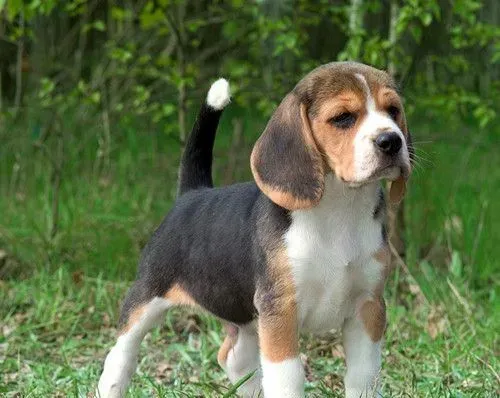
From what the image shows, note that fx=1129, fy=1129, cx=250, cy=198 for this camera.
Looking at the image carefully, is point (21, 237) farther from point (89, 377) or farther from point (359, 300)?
point (359, 300)

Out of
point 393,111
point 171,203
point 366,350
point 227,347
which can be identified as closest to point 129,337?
point 227,347

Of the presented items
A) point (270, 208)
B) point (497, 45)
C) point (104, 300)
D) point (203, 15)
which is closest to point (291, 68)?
point (203, 15)

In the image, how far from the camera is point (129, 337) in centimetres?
428

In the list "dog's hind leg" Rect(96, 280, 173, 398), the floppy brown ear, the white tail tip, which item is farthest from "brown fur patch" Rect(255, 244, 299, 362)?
the white tail tip

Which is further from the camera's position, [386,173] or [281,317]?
[281,317]

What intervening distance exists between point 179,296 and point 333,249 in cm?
77

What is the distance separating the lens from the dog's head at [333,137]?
3551 mm

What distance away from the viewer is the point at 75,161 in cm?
823

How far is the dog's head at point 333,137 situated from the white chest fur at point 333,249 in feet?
0.30

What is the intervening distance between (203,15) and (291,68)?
0.74m

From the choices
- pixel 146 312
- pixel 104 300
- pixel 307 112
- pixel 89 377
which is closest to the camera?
pixel 307 112

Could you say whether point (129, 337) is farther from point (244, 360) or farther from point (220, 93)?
point (220, 93)

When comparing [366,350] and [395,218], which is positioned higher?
[366,350]

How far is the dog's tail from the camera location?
450 cm
